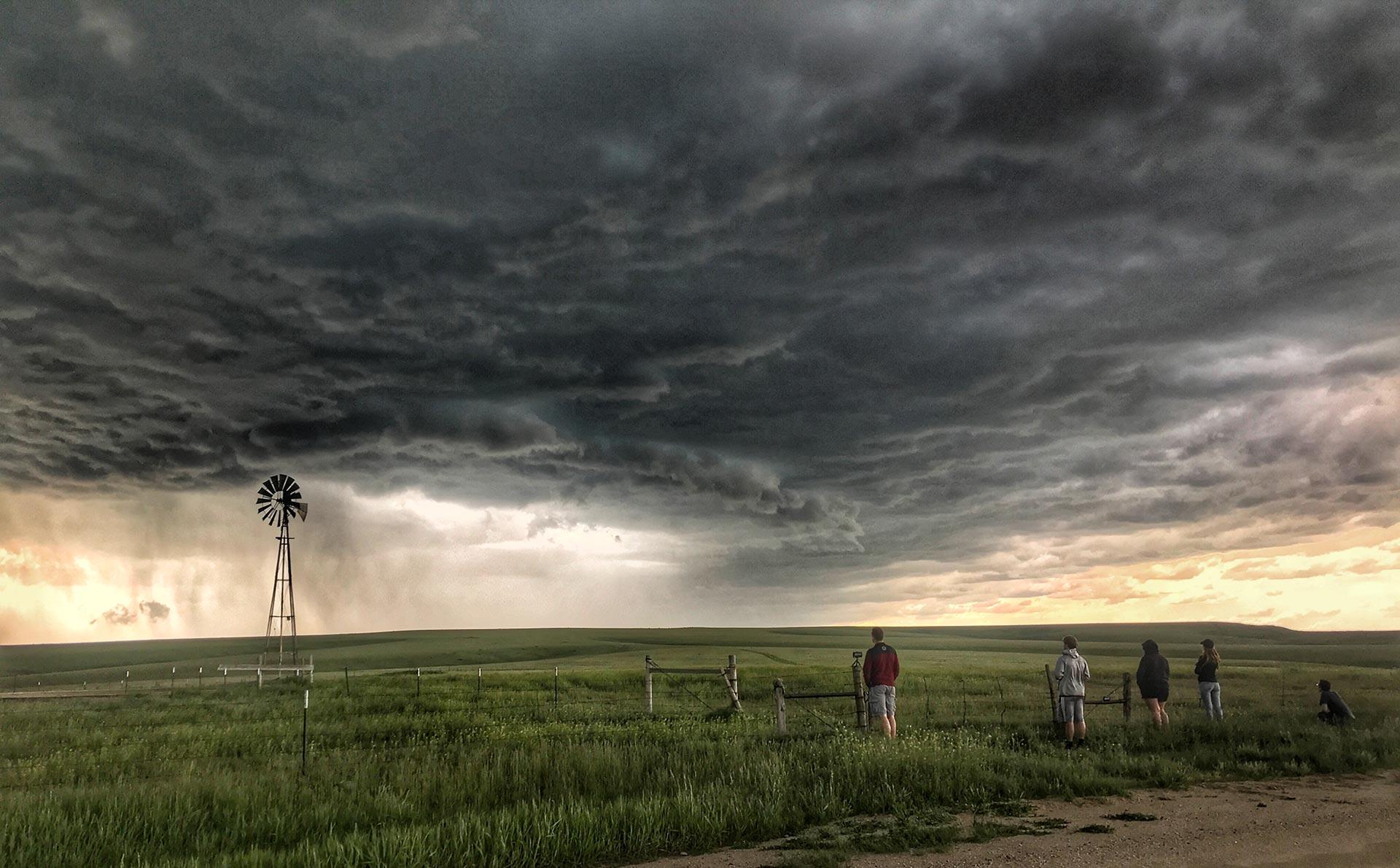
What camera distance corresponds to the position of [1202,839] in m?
10.6

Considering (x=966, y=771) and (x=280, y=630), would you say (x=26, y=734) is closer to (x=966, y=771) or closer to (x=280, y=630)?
(x=966, y=771)

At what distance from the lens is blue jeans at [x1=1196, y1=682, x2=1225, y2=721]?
2203 cm

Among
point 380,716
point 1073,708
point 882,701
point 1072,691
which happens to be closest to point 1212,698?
point 1073,708

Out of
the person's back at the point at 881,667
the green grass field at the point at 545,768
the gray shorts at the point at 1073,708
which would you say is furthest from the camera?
the person's back at the point at 881,667

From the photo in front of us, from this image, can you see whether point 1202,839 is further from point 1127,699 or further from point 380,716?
point 380,716

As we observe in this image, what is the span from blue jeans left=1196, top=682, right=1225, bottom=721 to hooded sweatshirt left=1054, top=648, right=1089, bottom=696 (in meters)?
4.85

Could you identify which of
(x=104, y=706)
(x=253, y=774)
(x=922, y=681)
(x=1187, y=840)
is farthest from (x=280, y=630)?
(x=1187, y=840)

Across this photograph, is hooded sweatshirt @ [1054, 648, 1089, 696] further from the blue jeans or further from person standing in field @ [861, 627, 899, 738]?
the blue jeans

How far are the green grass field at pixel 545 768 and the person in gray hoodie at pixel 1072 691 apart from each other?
0.58 meters

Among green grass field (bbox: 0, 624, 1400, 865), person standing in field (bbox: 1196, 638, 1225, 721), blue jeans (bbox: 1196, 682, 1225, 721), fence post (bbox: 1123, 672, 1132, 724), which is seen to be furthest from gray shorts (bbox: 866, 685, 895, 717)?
blue jeans (bbox: 1196, 682, 1225, 721)

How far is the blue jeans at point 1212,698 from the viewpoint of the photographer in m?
22.0

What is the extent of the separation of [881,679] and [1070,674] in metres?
4.07

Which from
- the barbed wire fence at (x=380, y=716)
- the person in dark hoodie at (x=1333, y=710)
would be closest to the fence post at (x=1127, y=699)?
the barbed wire fence at (x=380, y=716)

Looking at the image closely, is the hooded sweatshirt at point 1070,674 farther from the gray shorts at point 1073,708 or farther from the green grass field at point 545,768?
the green grass field at point 545,768
